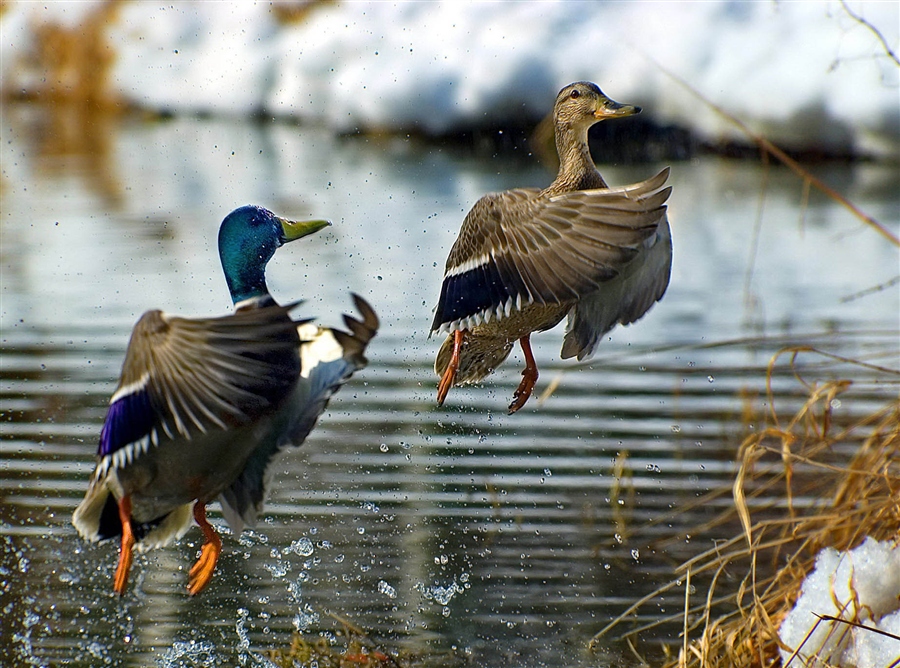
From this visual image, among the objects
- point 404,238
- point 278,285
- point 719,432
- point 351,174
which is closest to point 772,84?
point 351,174

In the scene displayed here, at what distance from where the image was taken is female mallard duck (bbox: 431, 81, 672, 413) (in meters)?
3.38

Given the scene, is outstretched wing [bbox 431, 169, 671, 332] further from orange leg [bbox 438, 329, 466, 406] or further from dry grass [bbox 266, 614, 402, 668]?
dry grass [bbox 266, 614, 402, 668]

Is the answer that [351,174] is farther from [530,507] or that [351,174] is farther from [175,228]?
[530,507]

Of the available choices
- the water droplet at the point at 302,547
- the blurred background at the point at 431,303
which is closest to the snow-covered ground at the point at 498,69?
the blurred background at the point at 431,303

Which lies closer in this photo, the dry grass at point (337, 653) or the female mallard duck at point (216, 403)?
the female mallard duck at point (216, 403)

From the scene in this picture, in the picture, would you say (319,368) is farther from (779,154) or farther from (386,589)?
(386,589)

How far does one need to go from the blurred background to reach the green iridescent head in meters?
0.69

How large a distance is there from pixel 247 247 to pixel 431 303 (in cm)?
549

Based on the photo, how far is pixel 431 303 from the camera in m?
8.95

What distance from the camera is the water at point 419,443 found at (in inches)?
185

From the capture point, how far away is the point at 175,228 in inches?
498

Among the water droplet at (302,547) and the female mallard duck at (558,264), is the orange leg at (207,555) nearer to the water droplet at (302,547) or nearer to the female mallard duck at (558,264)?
the female mallard duck at (558,264)

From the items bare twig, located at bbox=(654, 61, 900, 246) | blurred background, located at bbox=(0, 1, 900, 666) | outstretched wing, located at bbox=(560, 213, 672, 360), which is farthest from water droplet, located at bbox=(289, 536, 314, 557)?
bare twig, located at bbox=(654, 61, 900, 246)

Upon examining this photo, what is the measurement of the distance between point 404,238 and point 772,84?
6641 mm
